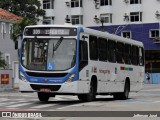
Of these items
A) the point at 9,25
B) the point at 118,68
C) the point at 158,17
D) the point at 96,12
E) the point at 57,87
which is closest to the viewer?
the point at 57,87

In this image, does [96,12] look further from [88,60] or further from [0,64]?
[88,60]

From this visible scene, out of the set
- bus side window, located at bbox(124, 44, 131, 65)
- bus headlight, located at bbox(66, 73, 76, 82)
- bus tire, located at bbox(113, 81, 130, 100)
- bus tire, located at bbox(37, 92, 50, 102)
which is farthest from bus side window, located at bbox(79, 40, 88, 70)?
bus tire, located at bbox(113, 81, 130, 100)

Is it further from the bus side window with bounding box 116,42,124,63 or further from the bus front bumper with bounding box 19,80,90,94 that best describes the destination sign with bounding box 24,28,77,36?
the bus side window with bounding box 116,42,124,63

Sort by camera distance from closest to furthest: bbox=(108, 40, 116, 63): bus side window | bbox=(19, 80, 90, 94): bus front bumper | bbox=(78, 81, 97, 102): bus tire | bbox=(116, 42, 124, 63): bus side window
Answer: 1. bbox=(19, 80, 90, 94): bus front bumper
2. bbox=(78, 81, 97, 102): bus tire
3. bbox=(108, 40, 116, 63): bus side window
4. bbox=(116, 42, 124, 63): bus side window

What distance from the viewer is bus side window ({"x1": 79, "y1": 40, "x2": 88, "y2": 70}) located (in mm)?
23312

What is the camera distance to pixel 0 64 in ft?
166

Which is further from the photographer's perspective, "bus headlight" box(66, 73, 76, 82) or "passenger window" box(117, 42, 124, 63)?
"passenger window" box(117, 42, 124, 63)

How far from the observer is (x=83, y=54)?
2359cm

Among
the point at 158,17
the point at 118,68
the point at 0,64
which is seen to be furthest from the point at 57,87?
the point at 158,17

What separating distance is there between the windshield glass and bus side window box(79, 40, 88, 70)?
1.11ft

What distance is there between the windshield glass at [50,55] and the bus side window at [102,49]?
98.5 inches

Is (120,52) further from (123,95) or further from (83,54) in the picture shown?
(83,54)

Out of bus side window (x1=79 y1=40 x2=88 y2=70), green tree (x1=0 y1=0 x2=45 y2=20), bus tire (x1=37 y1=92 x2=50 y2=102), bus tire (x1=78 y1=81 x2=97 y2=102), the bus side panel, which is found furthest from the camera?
green tree (x1=0 y1=0 x2=45 y2=20)

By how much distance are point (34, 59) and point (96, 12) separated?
2399 inches
